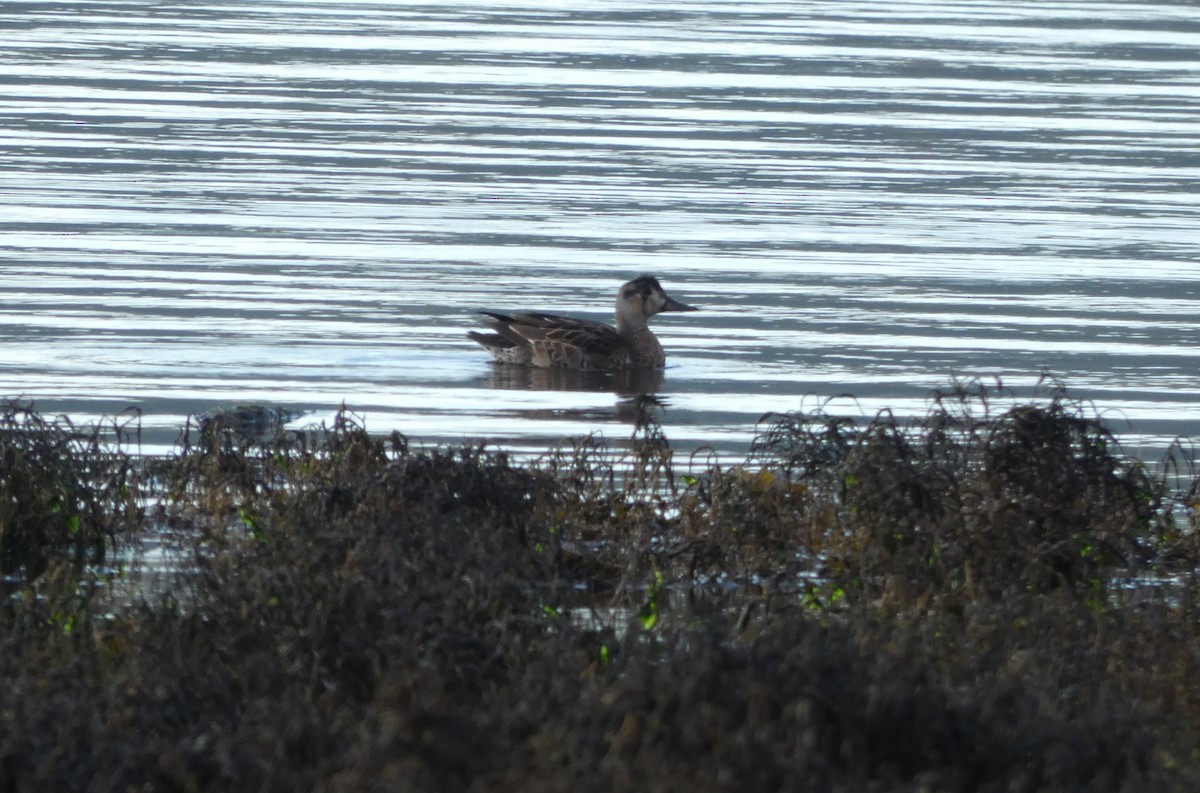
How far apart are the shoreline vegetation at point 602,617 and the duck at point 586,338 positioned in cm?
391

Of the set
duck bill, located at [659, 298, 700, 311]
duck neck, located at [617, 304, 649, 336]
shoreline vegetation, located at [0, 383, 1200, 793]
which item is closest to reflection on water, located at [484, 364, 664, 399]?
duck neck, located at [617, 304, 649, 336]

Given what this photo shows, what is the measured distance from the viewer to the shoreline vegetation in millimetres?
5688

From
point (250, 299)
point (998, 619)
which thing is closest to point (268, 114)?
point (250, 299)

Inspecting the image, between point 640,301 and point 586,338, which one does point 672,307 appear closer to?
point 640,301

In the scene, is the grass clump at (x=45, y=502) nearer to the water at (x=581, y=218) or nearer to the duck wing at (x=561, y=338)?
the water at (x=581, y=218)

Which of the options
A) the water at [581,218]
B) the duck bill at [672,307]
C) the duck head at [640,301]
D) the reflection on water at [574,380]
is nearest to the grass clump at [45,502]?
the water at [581,218]

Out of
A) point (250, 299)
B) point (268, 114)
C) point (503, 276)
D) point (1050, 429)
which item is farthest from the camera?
point (268, 114)

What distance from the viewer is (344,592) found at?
6.66m

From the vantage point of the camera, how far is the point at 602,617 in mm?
7973

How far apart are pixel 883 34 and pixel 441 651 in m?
35.5

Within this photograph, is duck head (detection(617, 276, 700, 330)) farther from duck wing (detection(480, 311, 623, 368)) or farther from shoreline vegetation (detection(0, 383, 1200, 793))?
shoreline vegetation (detection(0, 383, 1200, 793))

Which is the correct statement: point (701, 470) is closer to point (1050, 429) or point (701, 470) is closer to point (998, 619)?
point (1050, 429)

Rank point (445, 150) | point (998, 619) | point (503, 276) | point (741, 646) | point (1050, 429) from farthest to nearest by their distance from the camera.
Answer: point (445, 150)
point (503, 276)
point (1050, 429)
point (998, 619)
point (741, 646)

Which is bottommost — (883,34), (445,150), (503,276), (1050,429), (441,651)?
(441,651)
